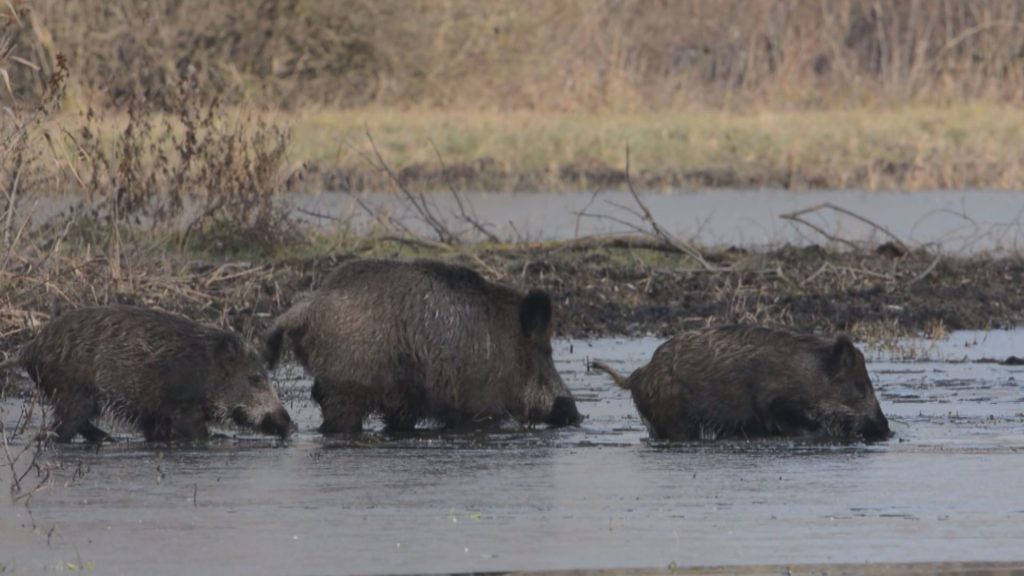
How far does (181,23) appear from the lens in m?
28.1

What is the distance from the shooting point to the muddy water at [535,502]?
22.4ft

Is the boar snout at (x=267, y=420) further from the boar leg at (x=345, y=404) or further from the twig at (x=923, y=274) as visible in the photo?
the twig at (x=923, y=274)

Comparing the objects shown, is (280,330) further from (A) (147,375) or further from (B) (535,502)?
(B) (535,502)

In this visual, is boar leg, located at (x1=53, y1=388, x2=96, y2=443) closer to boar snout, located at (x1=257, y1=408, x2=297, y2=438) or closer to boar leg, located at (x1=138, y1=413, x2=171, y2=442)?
boar leg, located at (x1=138, y1=413, x2=171, y2=442)

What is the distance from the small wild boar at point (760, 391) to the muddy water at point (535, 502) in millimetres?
189

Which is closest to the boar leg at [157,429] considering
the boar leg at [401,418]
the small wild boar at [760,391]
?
the boar leg at [401,418]

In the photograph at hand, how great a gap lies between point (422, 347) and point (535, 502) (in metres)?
2.15

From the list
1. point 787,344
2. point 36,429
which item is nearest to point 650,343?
point 787,344

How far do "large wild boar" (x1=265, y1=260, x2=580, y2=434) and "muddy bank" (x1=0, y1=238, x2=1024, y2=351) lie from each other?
2431mm

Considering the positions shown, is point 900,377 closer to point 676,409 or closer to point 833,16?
point 676,409

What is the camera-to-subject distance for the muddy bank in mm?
12859

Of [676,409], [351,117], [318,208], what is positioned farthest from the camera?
[351,117]

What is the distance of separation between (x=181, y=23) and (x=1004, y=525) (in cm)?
2208

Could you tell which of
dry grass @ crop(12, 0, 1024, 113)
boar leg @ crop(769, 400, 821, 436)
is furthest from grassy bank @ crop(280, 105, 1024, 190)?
boar leg @ crop(769, 400, 821, 436)
